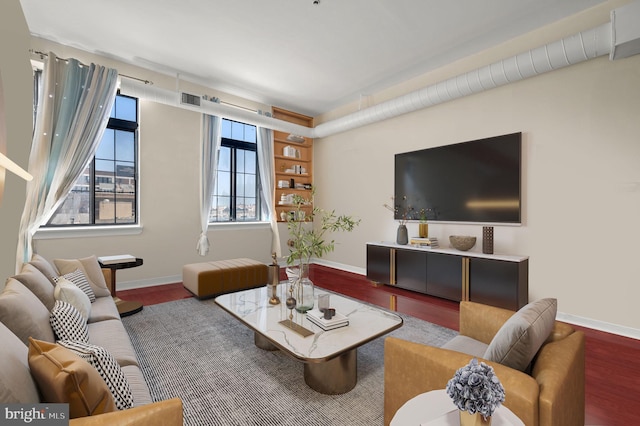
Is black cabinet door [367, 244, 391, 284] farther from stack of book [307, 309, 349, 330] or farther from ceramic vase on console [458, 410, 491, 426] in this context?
ceramic vase on console [458, 410, 491, 426]

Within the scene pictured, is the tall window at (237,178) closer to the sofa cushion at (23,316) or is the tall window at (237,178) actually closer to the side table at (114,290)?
the side table at (114,290)

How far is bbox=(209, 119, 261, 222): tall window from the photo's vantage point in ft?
18.9

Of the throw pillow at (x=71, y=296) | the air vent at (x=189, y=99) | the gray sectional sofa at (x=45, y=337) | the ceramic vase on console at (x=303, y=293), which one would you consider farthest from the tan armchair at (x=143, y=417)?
the air vent at (x=189, y=99)

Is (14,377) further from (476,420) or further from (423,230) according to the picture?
(423,230)

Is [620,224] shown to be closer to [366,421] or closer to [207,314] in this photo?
[366,421]

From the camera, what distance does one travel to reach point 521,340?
1.29 meters

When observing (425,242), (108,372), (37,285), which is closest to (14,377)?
(108,372)

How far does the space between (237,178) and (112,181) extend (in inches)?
83.7

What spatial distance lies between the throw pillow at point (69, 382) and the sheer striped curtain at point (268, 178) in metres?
5.16

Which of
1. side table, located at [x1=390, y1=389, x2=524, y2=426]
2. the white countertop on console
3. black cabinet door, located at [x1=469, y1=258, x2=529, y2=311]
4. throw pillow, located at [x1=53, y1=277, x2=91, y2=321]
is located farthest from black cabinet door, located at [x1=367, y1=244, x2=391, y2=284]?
throw pillow, located at [x1=53, y1=277, x2=91, y2=321]

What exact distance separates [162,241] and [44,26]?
3166 mm

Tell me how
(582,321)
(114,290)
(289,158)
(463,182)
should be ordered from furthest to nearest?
1. (289,158)
2. (463,182)
3. (114,290)
4. (582,321)

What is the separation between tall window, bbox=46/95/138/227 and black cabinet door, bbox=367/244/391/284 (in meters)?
3.94

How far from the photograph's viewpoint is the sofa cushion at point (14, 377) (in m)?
0.93
